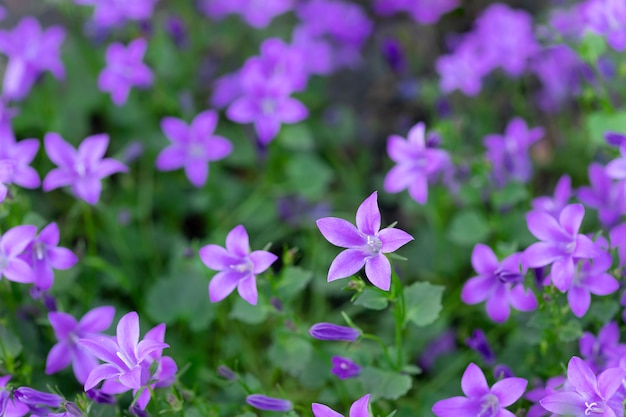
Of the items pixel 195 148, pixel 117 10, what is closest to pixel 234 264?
pixel 195 148

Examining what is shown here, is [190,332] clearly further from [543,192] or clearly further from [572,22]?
[572,22]

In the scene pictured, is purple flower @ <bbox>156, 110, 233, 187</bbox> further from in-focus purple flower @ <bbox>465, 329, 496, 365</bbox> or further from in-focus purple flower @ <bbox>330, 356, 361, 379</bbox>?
in-focus purple flower @ <bbox>465, 329, 496, 365</bbox>

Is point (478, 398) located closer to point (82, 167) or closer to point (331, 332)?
point (331, 332)

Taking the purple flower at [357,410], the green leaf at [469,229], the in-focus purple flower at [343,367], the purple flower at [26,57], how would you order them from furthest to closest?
the purple flower at [26,57] → the green leaf at [469,229] → the in-focus purple flower at [343,367] → the purple flower at [357,410]

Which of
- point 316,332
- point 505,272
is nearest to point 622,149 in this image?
point 505,272

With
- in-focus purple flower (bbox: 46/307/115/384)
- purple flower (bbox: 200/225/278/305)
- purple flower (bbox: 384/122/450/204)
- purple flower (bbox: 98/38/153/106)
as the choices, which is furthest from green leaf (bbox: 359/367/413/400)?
purple flower (bbox: 98/38/153/106)

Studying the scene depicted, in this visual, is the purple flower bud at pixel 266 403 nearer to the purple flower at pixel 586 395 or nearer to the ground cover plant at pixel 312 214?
the ground cover plant at pixel 312 214

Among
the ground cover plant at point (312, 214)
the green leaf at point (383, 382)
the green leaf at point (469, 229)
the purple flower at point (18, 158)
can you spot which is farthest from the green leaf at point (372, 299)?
the purple flower at point (18, 158)
